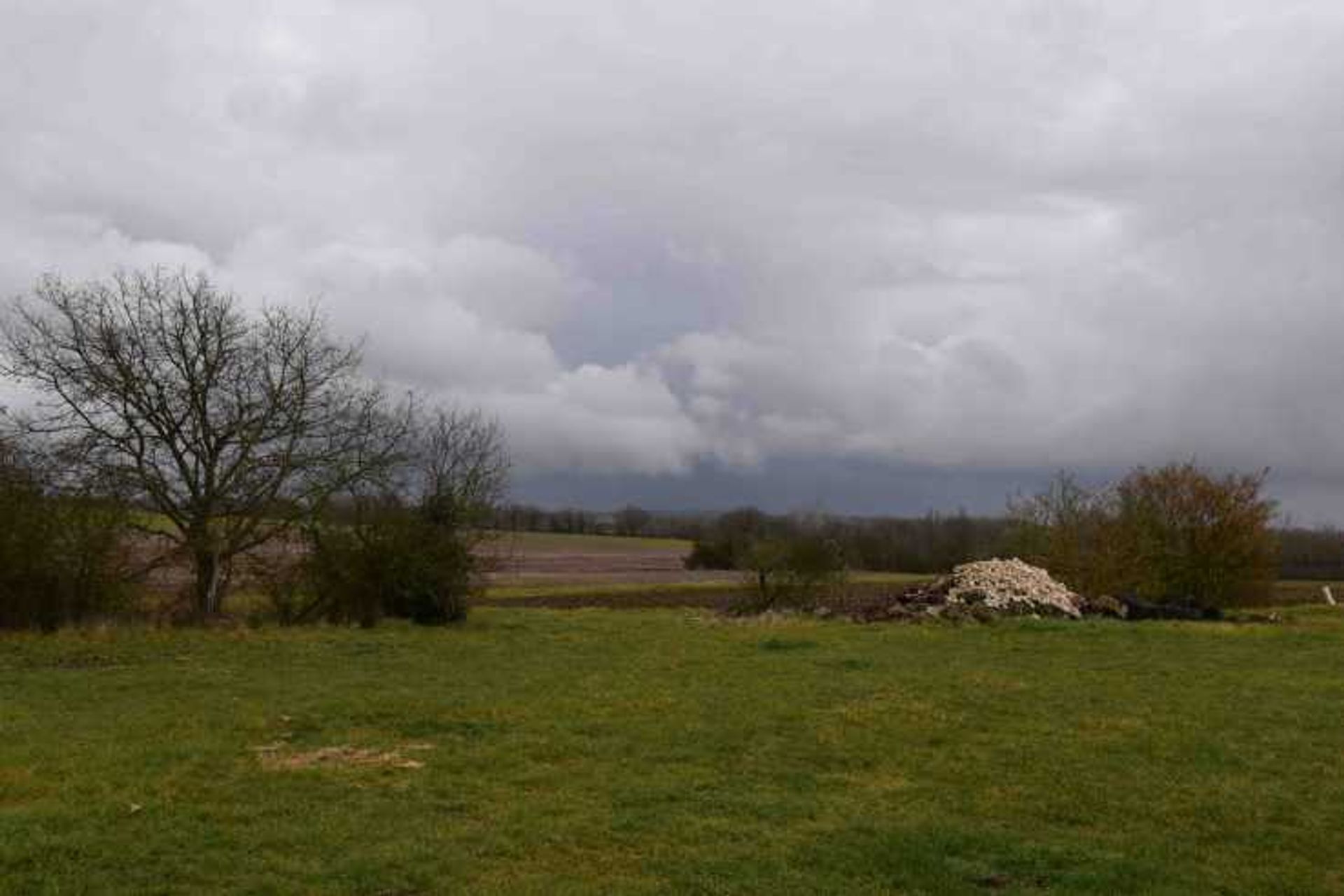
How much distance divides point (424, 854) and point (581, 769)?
2.86m

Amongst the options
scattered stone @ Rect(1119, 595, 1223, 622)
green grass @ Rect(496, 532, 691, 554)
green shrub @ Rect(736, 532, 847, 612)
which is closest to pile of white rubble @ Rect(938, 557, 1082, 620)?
scattered stone @ Rect(1119, 595, 1223, 622)

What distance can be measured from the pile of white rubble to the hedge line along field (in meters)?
10.5

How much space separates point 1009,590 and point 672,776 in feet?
73.5

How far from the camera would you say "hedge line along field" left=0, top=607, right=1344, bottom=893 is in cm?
725

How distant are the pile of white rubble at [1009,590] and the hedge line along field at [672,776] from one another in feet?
34.4

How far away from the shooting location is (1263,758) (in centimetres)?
1084

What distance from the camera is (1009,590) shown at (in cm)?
3041

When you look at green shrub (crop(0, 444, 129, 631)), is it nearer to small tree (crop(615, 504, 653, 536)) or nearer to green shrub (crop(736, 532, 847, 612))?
green shrub (crop(736, 532, 847, 612))

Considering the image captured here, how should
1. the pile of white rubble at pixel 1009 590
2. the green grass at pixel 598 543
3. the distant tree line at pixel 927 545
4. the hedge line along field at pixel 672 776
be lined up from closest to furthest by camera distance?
1. the hedge line along field at pixel 672 776
2. the pile of white rubble at pixel 1009 590
3. the distant tree line at pixel 927 545
4. the green grass at pixel 598 543

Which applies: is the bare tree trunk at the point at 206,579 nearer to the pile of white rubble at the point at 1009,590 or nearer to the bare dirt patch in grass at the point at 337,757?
the bare dirt patch in grass at the point at 337,757

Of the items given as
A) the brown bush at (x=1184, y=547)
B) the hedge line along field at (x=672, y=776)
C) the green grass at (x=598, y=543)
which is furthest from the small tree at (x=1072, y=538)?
the green grass at (x=598, y=543)

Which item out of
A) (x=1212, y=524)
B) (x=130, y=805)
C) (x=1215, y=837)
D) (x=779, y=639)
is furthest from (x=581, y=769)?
(x=1212, y=524)

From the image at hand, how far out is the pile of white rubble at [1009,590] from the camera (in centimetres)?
2973

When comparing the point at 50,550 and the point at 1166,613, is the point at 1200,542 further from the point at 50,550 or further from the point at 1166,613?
the point at 50,550
